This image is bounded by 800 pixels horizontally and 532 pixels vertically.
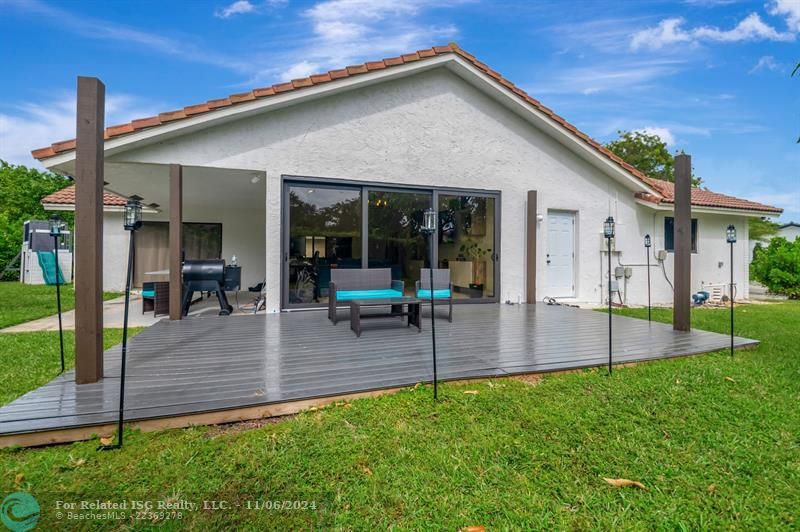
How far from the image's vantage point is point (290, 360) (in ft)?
12.1

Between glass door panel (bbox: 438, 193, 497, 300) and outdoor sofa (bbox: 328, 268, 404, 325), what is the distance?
1982 mm

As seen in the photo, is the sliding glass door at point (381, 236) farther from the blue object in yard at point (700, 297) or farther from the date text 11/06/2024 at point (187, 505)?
the blue object in yard at point (700, 297)

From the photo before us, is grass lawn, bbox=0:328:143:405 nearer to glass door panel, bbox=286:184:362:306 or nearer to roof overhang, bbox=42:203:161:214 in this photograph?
glass door panel, bbox=286:184:362:306

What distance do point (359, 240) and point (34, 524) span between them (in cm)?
590

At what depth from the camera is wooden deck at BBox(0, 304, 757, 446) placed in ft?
8.27

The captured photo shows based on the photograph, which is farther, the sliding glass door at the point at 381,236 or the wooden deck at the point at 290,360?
the sliding glass door at the point at 381,236

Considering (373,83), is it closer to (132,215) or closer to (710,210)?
(132,215)

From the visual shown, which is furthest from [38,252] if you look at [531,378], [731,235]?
[731,235]

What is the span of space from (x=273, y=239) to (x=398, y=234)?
2495 millimetres

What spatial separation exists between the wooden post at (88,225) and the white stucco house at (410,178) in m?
3.08

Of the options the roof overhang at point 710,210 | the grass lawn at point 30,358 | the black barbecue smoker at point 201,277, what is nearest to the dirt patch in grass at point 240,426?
the grass lawn at point 30,358

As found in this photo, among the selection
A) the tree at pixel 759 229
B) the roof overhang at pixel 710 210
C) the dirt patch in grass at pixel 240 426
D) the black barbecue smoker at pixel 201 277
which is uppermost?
the tree at pixel 759 229

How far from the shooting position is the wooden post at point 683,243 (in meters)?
5.24

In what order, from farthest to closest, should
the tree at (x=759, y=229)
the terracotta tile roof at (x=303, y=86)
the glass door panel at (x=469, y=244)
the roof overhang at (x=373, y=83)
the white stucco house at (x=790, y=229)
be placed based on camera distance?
the white stucco house at (x=790, y=229) < the tree at (x=759, y=229) < the glass door panel at (x=469, y=244) < the roof overhang at (x=373, y=83) < the terracotta tile roof at (x=303, y=86)
